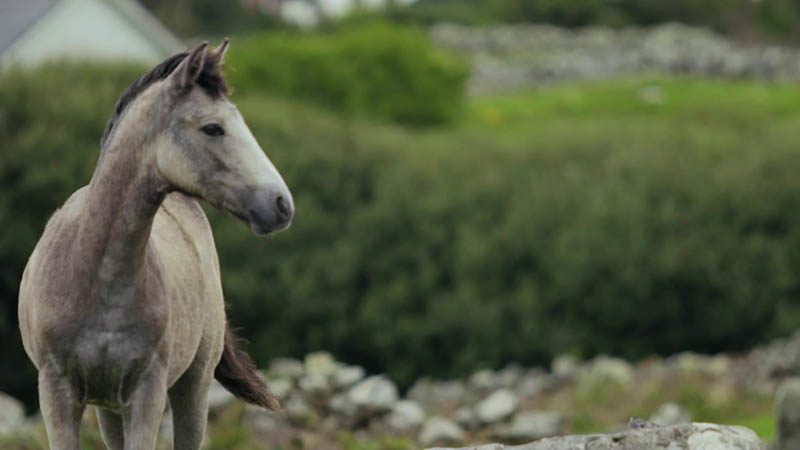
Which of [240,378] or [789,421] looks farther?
[789,421]

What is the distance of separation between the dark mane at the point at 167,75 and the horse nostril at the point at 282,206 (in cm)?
56

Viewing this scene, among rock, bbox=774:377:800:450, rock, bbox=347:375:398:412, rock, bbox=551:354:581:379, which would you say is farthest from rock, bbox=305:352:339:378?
rock, bbox=774:377:800:450

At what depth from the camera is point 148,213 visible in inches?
192

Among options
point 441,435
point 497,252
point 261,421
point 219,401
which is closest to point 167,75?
point 219,401

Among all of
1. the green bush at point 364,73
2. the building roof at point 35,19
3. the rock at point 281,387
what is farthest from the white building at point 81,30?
the rock at point 281,387

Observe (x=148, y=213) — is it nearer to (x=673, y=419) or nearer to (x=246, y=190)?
(x=246, y=190)

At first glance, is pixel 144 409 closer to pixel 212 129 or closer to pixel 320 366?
pixel 212 129

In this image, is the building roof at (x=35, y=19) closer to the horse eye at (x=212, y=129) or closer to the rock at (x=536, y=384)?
the rock at (x=536, y=384)

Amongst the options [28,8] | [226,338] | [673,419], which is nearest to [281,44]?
[28,8]

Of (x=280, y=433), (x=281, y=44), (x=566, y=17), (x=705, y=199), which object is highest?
(x=566, y=17)

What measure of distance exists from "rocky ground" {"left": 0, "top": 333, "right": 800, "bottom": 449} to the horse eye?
623 centimetres

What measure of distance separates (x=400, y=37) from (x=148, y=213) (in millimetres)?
29138

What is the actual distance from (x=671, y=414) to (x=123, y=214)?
1107cm

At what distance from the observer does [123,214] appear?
4891 mm
